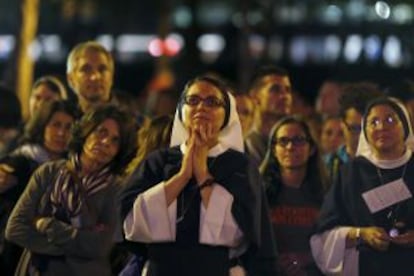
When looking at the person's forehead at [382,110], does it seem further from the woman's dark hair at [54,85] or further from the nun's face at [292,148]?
the woman's dark hair at [54,85]

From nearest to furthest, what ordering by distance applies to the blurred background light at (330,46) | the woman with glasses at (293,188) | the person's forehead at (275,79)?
the woman with glasses at (293,188) < the person's forehead at (275,79) < the blurred background light at (330,46)

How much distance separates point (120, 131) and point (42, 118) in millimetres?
996

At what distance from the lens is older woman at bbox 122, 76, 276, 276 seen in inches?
299

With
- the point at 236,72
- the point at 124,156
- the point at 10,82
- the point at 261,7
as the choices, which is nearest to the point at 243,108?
the point at 124,156

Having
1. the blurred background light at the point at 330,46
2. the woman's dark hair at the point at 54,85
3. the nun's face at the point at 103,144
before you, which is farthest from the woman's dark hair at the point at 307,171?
the blurred background light at the point at 330,46

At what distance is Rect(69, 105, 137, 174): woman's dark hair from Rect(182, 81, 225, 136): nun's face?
116cm

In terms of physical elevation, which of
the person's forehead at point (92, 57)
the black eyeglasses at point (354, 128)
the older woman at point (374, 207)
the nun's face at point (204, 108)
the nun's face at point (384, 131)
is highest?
the person's forehead at point (92, 57)

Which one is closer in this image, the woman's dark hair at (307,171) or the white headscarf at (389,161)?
the white headscarf at (389,161)

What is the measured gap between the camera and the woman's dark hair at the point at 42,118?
32.0 feet

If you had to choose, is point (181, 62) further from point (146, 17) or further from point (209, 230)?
point (209, 230)

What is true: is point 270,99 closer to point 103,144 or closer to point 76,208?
point 103,144

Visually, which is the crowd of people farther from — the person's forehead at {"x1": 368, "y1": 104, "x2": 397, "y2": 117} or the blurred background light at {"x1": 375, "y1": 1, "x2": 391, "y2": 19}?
the blurred background light at {"x1": 375, "y1": 1, "x2": 391, "y2": 19}

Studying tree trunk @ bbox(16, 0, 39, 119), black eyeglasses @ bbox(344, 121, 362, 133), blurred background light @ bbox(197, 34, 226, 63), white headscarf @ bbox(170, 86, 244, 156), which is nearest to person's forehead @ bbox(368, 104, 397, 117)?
white headscarf @ bbox(170, 86, 244, 156)

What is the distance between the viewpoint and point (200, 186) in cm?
762
